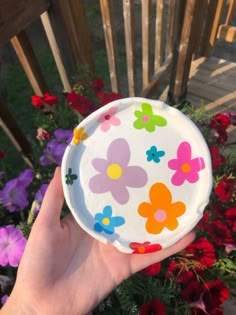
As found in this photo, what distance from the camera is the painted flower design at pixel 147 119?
3.10 ft

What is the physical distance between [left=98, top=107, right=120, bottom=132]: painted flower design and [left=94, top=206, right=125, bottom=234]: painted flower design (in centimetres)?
22

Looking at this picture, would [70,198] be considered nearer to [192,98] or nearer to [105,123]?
[105,123]

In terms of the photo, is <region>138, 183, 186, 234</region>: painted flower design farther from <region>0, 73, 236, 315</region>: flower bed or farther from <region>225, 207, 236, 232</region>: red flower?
<region>225, 207, 236, 232</region>: red flower

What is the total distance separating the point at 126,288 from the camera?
3.57 ft

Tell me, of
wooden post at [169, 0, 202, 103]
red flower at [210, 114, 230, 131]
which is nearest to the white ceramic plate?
red flower at [210, 114, 230, 131]

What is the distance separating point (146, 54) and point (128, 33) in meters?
0.26

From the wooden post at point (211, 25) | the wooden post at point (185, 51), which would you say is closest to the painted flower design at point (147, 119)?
the wooden post at point (185, 51)

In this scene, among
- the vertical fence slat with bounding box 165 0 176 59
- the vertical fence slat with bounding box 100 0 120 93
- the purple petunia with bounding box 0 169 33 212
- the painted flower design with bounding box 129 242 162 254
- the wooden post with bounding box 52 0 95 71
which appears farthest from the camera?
the vertical fence slat with bounding box 165 0 176 59

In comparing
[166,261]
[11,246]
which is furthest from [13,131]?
[166,261]

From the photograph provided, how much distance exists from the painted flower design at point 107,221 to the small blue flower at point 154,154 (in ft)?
A: 0.58

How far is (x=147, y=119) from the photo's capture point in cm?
95

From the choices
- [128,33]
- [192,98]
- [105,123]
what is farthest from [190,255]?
[192,98]

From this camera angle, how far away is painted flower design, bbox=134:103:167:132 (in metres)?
0.95

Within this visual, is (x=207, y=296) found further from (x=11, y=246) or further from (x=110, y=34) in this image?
(x=110, y=34)
